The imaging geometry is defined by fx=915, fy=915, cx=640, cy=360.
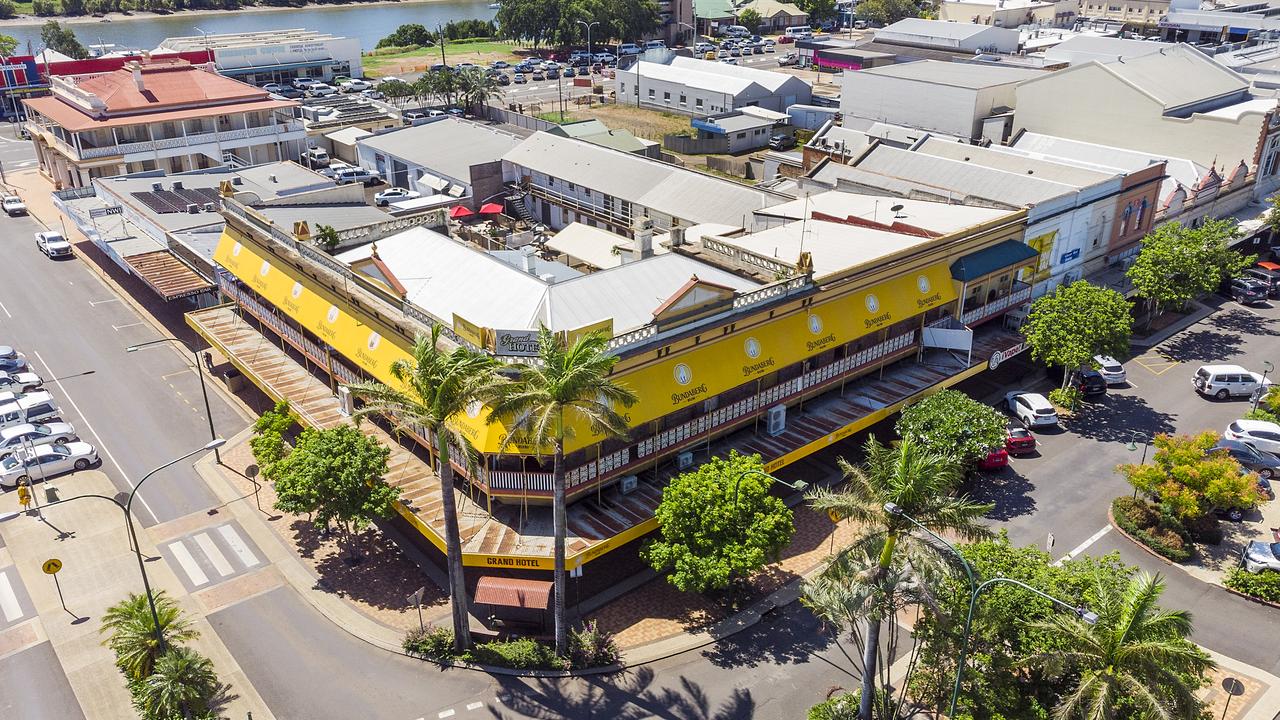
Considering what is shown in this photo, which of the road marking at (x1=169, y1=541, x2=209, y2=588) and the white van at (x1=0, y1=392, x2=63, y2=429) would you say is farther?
the white van at (x1=0, y1=392, x2=63, y2=429)

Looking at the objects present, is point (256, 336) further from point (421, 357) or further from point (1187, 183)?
point (1187, 183)

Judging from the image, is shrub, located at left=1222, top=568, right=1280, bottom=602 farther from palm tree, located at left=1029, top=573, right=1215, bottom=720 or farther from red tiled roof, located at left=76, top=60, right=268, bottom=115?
red tiled roof, located at left=76, top=60, right=268, bottom=115

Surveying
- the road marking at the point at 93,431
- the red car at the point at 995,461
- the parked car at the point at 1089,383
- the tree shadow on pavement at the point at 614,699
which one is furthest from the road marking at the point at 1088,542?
the road marking at the point at 93,431

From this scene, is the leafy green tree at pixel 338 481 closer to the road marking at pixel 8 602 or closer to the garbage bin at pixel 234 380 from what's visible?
the road marking at pixel 8 602

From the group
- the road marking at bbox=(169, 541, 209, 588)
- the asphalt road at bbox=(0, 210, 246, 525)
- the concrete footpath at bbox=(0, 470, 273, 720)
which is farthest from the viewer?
the asphalt road at bbox=(0, 210, 246, 525)

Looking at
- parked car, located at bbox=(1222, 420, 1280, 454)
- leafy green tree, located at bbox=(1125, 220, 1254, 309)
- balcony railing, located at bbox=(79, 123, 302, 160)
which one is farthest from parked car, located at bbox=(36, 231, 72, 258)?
parked car, located at bbox=(1222, 420, 1280, 454)

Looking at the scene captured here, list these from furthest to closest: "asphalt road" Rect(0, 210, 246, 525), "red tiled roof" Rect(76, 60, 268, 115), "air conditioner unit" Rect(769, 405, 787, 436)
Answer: "red tiled roof" Rect(76, 60, 268, 115) → "asphalt road" Rect(0, 210, 246, 525) → "air conditioner unit" Rect(769, 405, 787, 436)

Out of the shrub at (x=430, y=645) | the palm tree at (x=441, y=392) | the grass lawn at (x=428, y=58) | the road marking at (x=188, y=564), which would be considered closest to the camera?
the palm tree at (x=441, y=392)
